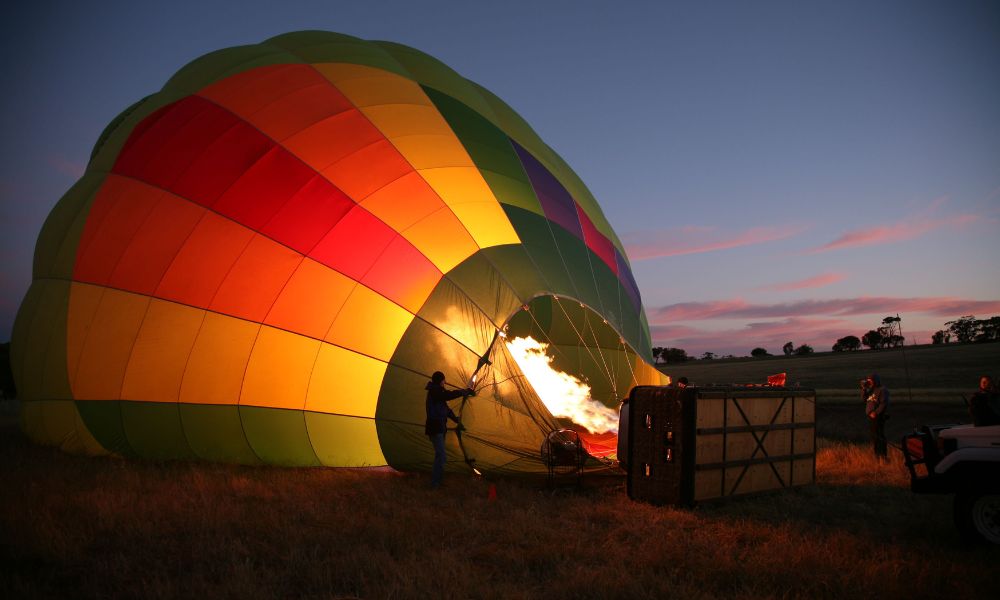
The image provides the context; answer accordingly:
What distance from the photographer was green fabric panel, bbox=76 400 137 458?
8883mm

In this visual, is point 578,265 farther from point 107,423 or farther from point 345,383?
point 107,423

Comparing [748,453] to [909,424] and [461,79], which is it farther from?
[909,424]

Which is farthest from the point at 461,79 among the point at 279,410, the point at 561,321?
the point at 279,410

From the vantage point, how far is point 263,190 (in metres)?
8.71

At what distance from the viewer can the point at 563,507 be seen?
700cm

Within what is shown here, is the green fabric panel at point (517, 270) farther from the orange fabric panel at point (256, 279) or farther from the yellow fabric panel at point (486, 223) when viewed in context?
the orange fabric panel at point (256, 279)

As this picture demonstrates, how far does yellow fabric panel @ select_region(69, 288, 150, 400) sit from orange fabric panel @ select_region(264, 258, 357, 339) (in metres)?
1.99

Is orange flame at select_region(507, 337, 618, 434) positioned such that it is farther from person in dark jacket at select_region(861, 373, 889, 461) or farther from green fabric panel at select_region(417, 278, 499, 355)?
person in dark jacket at select_region(861, 373, 889, 461)

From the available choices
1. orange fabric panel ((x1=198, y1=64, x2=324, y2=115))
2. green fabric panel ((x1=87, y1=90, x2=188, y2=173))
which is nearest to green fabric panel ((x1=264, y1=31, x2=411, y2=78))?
orange fabric panel ((x1=198, y1=64, x2=324, y2=115))

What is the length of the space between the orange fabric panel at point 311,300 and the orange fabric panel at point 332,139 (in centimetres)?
149

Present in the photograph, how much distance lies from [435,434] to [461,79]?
6.49 metres

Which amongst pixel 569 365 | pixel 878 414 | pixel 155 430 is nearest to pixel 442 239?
pixel 569 365

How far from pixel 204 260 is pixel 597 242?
233 inches

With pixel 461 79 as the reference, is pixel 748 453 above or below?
below
